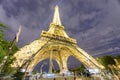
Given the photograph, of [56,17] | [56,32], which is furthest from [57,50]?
[56,17]

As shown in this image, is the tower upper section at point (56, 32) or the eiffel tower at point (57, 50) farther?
the tower upper section at point (56, 32)

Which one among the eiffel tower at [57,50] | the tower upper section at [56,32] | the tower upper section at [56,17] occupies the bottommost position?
the eiffel tower at [57,50]

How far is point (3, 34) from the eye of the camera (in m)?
19.9

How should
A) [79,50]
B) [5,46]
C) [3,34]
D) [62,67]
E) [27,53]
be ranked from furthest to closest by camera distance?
[62,67]
[79,50]
[27,53]
[5,46]
[3,34]

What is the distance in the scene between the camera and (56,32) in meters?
47.9

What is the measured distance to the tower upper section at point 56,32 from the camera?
44.5 m

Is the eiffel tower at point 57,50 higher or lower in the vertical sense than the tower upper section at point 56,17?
lower

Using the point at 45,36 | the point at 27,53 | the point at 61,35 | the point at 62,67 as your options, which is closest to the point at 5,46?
the point at 27,53

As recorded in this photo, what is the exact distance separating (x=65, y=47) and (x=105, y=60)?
12.7 meters

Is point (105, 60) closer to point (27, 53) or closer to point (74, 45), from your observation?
point (74, 45)

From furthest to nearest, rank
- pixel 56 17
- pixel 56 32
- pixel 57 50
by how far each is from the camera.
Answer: pixel 56 17 < pixel 57 50 < pixel 56 32

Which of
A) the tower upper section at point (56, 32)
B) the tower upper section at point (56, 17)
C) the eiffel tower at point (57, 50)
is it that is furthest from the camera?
the tower upper section at point (56, 17)

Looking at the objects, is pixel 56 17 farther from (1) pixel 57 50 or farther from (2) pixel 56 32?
(1) pixel 57 50

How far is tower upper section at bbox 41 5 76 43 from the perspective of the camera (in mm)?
44550
